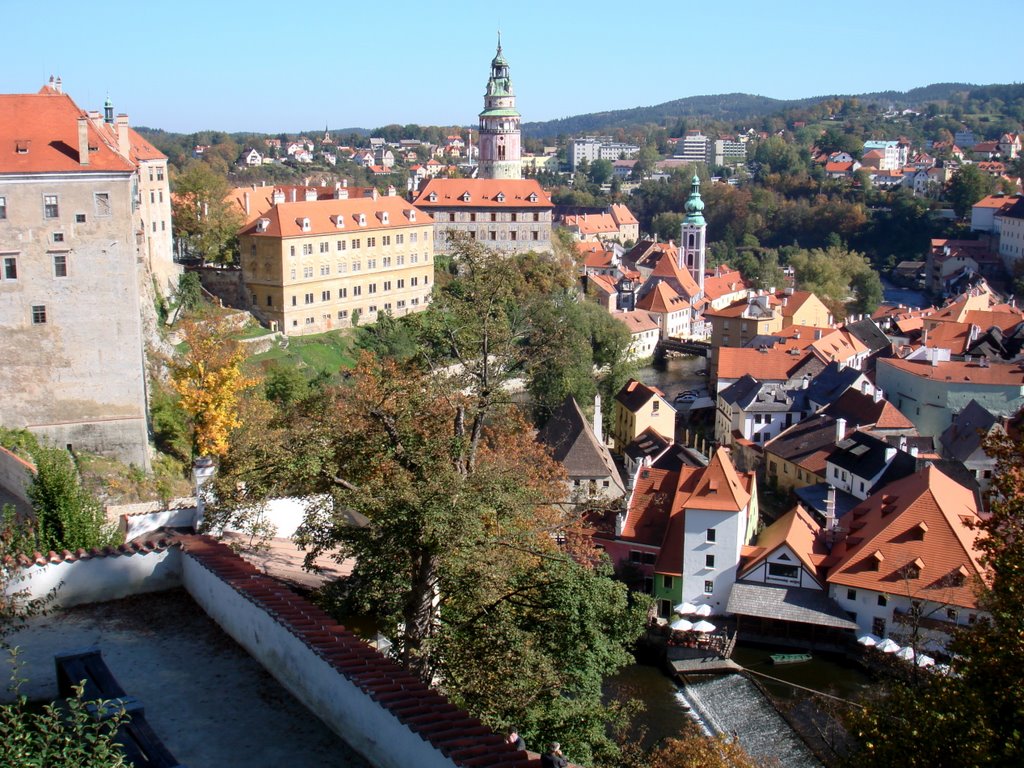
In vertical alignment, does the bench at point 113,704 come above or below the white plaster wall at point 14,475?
above

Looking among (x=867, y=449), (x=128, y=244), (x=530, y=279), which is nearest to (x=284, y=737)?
(x=128, y=244)

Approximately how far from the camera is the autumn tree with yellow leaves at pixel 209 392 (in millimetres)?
20453

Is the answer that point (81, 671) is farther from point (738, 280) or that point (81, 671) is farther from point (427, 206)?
point (738, 280)

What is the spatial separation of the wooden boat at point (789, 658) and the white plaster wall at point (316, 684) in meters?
12.3

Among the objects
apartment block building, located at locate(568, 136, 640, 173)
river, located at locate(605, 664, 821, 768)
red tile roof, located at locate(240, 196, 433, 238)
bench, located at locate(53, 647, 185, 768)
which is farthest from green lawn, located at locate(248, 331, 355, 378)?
apartment block building, located at locate(568, 136, 640, 173)

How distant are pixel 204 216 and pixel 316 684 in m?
29.9

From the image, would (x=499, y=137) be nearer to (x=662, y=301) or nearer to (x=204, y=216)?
(x=662, y=301)

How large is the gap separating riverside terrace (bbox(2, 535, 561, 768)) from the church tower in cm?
5116

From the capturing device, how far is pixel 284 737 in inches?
231

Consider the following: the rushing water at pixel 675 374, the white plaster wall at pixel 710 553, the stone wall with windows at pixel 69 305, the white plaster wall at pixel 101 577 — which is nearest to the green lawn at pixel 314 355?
the stone wall with windows at pixel 69 305

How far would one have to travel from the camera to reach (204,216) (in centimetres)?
3378

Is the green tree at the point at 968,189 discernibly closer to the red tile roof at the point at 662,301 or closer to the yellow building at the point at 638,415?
the red tile roof at the point at 662,301

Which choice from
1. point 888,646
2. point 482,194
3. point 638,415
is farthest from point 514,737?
point 482,194

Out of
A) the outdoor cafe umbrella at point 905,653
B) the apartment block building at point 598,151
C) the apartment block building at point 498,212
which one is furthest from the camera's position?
the apartment block building at point 598,151
